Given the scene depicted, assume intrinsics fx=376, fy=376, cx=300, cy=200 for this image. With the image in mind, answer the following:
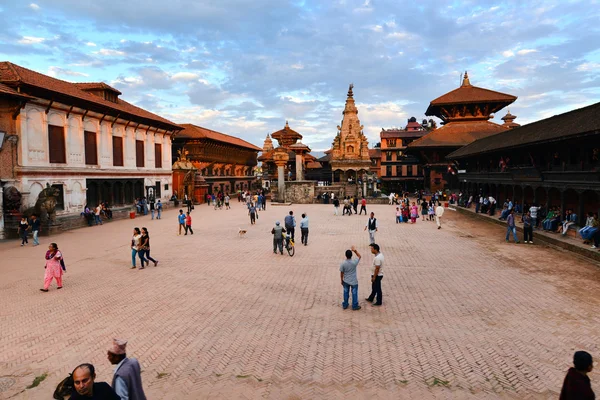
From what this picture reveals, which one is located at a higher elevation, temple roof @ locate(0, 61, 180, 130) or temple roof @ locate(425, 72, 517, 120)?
temple roof @ locate(425, 72, 517, 120)

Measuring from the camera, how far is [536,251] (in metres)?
15.3

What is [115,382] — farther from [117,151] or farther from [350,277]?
[117,151]

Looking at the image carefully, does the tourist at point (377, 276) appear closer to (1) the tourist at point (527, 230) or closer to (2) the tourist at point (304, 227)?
(2) the tourist at point (304, 227)

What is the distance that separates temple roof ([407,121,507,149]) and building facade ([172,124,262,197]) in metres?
26.2

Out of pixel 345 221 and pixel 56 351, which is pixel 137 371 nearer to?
pixel 56 351

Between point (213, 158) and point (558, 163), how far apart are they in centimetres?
4071

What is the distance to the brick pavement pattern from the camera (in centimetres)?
582

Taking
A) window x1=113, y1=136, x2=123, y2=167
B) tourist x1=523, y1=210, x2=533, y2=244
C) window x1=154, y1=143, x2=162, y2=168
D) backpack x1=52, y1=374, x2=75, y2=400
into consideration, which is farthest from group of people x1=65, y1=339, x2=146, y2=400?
window x1=154, y1=143, x2=162, y2=168

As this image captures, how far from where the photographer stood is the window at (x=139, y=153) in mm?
33531

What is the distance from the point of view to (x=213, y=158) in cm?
5156

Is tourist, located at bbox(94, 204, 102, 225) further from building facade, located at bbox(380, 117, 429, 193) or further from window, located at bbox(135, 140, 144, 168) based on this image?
building facade, located at bbox(380, 117, 429, 193)

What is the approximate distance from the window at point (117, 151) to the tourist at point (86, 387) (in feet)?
98.2

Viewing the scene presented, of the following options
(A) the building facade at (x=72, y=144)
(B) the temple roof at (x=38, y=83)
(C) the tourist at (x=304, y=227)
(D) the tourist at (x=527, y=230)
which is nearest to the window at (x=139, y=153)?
(A) the building facade at (x=72, y=144)

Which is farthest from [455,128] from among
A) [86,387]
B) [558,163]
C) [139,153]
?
[86,387]
